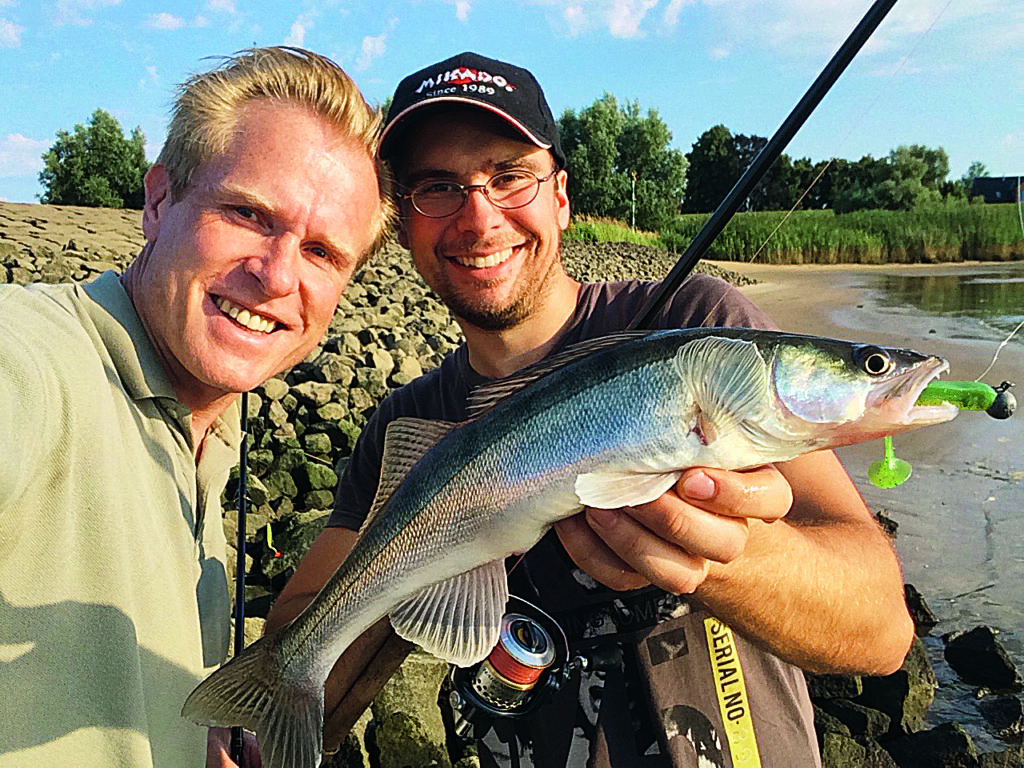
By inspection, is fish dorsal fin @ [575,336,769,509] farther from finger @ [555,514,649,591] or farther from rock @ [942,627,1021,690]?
rock @ [942,627,1021,690]

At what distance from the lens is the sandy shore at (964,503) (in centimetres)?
632

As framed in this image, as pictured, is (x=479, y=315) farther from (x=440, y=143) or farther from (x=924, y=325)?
(x=924, y=325)

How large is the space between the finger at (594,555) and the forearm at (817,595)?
215 mm

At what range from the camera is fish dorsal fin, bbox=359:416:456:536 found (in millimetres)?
2445

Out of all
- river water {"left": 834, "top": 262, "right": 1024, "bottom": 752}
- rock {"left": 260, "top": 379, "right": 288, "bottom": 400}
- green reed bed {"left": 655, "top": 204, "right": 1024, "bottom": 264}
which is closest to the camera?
river water {"left": 834, "top": 262, "right": 1024, "bottom": 752}

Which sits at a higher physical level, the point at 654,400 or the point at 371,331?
the point at 654,400

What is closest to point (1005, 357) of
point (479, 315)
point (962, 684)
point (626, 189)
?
point (962, 684)

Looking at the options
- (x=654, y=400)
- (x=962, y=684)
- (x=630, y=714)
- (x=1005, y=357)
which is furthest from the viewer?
(x=1005, y=357)

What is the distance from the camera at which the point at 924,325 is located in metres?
17.4

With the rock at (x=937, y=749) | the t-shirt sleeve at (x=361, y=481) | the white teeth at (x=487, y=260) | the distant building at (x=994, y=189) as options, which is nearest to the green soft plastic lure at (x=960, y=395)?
the white teeth at (x=487, y=260)

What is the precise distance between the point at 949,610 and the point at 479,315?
513 cm

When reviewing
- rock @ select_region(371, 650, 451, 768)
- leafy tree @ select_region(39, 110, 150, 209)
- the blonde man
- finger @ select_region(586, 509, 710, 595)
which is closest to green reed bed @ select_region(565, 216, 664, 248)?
leafy tree @ select_region(39, 110, 150, 209)

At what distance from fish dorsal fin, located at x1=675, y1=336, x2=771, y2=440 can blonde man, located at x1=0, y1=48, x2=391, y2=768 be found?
1.29m

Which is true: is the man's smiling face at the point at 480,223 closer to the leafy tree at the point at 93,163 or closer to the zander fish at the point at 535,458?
the zander fish at the point at 535,458
